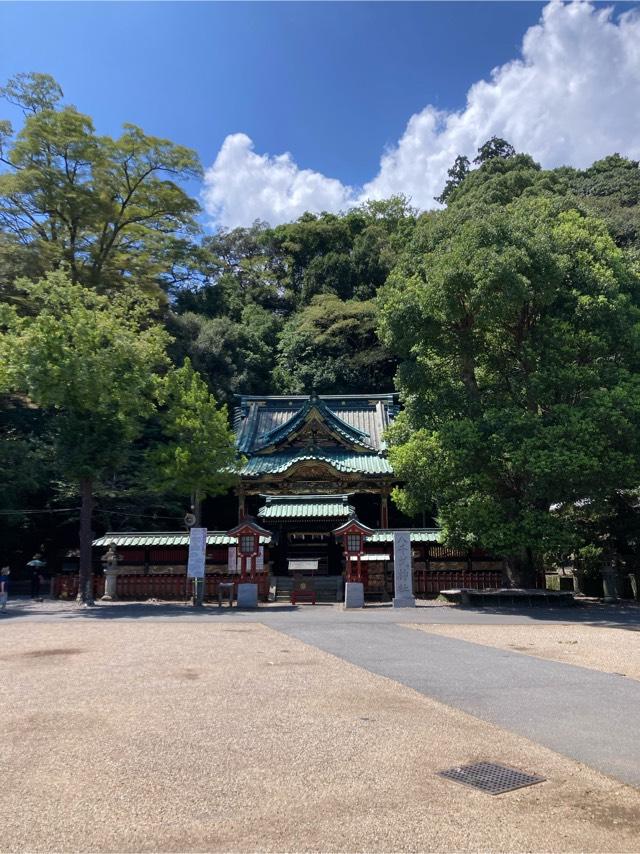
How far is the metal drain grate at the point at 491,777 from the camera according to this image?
4590 millimetres

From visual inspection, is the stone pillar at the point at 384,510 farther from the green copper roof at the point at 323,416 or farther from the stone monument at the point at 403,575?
the stone monument at the point at 403,575

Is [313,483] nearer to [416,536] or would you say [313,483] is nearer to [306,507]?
[306,507]

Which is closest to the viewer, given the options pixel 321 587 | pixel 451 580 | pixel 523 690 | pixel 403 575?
pixel 523 690

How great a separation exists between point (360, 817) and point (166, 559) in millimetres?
20587

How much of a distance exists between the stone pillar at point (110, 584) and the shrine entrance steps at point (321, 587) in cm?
571

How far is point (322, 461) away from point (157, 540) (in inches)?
279

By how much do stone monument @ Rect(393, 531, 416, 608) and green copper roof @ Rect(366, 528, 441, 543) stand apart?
3.45m

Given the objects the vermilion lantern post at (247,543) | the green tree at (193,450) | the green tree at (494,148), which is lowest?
the vermilion lantern post at (247,543)

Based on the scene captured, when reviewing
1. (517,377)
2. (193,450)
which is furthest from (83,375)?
(517,377)

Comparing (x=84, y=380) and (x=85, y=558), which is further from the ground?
(x=84, y=380)

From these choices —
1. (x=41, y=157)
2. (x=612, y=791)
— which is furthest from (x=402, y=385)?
(x=41, y=157)

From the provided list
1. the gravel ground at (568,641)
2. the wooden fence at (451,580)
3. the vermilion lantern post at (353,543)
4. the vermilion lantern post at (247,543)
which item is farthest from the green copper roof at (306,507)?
the gravel ground at (568,641)

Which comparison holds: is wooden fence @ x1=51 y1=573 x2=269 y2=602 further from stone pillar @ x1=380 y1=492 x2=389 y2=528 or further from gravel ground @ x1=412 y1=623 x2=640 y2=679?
gravel ground @ x1=412 y1=623 x2=640 y2=679

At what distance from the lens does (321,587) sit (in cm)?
2339
